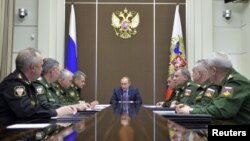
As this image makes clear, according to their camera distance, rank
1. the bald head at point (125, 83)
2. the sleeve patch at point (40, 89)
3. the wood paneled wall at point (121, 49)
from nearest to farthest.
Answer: the sleeve patch at point (40, 89) < the bald head at point (125, 83) < the wood paneled wall at point (121, 49)

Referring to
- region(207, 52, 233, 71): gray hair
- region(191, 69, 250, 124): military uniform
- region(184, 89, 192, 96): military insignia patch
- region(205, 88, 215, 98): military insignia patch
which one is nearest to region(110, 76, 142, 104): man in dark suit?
region(184, 89, 192, 96): military insignia patch

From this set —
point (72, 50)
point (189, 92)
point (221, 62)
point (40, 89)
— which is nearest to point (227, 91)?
point (221, 62)

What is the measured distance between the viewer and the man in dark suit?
752 cm

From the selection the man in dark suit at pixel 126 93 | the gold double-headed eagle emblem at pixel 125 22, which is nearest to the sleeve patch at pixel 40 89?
the man in dark suit at pixel 126 93

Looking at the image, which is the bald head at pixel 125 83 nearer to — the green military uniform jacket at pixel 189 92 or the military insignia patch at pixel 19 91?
the green military uniform jacket at pixel 189 92

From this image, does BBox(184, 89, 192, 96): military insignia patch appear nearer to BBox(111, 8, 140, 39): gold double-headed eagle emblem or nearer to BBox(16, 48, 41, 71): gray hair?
BBox(16, 48, 41, 71): gray hair

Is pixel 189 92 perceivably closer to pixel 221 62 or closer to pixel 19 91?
pixel 221 62

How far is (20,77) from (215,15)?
6.03m

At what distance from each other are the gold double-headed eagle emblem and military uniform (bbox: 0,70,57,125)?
5485 mm

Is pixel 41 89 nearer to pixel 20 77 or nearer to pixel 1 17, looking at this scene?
pixel 20 77

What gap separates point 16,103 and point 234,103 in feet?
5.31

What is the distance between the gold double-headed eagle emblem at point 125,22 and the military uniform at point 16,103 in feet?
18.0

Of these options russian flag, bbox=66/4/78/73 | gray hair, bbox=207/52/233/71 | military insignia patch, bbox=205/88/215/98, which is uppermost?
russian flag, bbox=66/4/78/73

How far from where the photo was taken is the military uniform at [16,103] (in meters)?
2.60
